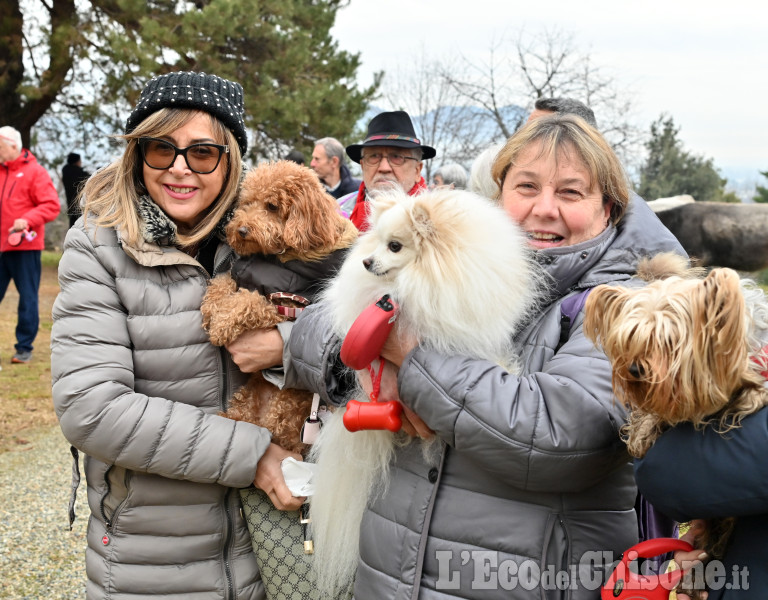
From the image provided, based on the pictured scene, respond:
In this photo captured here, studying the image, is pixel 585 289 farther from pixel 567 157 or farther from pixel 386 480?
pixel 386 480

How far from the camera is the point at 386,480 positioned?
194 centimetres

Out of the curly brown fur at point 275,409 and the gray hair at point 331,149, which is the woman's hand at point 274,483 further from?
the gray hair at point 331,149

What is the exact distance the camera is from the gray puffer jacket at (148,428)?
208cm

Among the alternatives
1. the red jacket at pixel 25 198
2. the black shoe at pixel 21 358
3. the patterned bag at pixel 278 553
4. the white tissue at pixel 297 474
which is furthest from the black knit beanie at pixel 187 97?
the black shoe at pixel 21 358

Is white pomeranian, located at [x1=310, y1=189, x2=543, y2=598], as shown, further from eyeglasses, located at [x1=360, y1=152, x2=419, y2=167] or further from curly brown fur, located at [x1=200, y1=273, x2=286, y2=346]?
eyeglasses, located at [x1=360, y1=152, x2=419, y2=167]

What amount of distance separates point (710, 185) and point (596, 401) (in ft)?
94.2

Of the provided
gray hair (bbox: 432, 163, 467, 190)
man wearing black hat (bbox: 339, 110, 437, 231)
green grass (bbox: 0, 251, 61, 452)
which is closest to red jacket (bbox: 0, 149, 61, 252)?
green grass (bbox: 0, 251, 61, 452)

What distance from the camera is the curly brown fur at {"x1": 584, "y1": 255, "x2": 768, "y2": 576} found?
1.28 meters

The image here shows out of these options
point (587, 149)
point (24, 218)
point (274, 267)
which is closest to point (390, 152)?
point (274, 267)

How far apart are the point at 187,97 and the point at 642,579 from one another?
212 cm

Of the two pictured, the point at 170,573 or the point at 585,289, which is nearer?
the point at 585,289

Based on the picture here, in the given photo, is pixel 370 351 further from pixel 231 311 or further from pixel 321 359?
pixel 231 311

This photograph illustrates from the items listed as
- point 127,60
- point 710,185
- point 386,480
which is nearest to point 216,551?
point 386,480

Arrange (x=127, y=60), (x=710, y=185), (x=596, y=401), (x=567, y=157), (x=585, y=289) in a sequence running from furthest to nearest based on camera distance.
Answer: (x=710, y=185) → (x=127, y=60) → (x=567, y=157) → (x=585, y=289) → (x=596, y=401)
